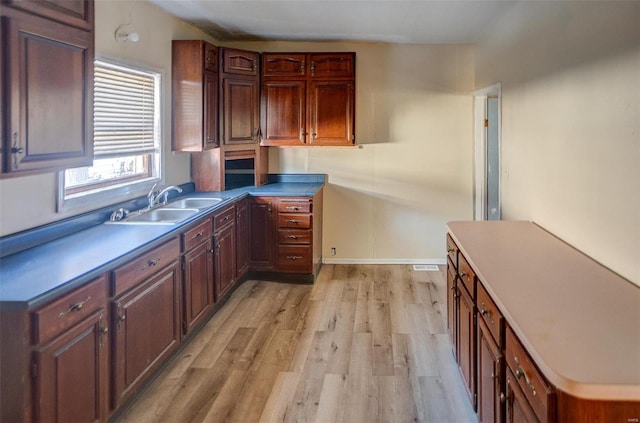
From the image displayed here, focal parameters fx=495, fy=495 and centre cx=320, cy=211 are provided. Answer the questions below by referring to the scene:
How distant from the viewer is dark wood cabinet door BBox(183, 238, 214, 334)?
332 cm

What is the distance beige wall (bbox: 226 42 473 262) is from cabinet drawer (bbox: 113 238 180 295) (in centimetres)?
279

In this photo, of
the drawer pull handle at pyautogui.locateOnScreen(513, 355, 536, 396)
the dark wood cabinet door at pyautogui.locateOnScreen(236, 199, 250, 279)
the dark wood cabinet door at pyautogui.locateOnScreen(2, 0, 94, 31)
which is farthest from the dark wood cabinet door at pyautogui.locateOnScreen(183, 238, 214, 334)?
the drawer pull handle at pyautogui.locateOnScreen(513, 355, 536, 396)

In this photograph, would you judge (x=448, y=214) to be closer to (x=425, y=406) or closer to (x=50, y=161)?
(x=425, y=406)

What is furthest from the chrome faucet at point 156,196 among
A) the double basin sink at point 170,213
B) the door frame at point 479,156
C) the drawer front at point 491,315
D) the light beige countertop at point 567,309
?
the door frame at point 479,156

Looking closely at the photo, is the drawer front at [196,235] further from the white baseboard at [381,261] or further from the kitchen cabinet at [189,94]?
the white baseboard at [381,261]

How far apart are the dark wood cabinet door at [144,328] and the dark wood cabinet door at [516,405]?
1.74 m

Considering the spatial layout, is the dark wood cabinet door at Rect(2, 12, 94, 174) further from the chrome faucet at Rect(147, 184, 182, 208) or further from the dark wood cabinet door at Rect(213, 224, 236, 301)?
the dark wood cabinet door at Rect(213, 224, 236, 301)

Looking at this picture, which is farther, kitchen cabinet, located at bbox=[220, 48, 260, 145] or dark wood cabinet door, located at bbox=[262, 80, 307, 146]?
dark wood cabinet door, located at bbox=[262, 80, 307, 146]

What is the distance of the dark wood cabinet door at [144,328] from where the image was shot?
2413 mm

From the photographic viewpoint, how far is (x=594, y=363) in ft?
4.37

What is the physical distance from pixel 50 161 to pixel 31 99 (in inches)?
10.7

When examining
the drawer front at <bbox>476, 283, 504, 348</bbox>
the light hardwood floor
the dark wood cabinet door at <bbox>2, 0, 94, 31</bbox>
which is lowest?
the light hardwood floor

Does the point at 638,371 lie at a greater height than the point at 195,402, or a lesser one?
greater

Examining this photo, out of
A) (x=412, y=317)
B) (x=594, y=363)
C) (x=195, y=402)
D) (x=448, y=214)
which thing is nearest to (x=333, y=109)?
(x=448, y=214)
